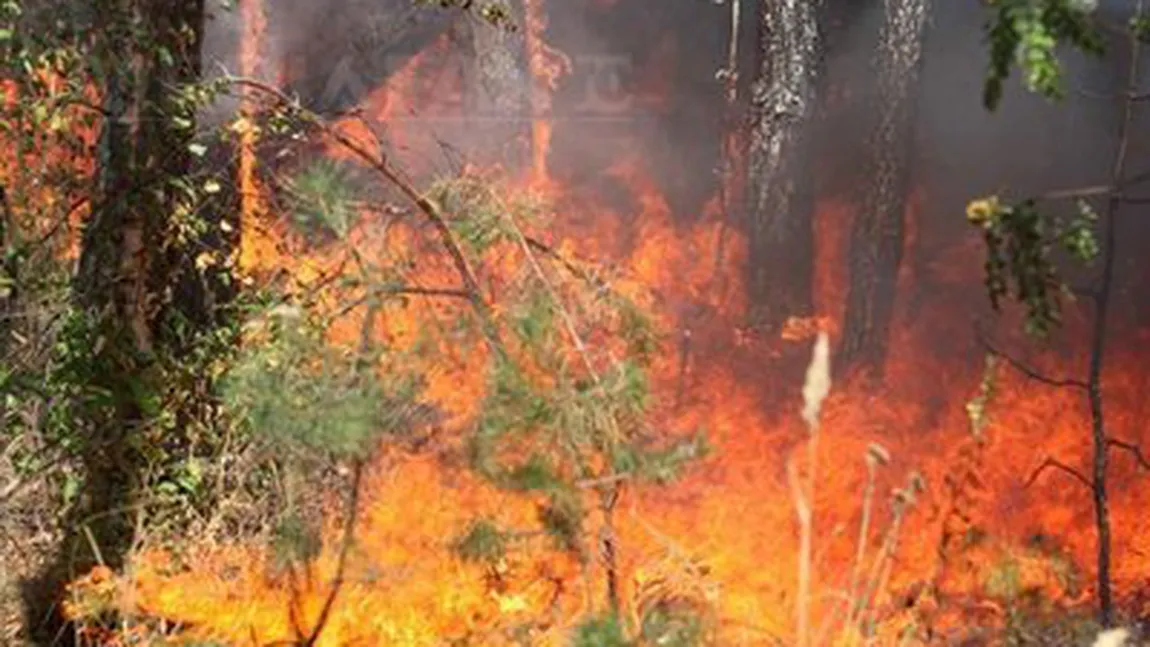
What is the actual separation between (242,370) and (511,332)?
1218 millimetres

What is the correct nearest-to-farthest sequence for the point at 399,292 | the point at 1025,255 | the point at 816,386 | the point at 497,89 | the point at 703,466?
the point at 816,386
the point at 1025,255
the point at 399,292
the point at 703,466
the point at 497,89

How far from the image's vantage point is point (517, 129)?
41.4 ft

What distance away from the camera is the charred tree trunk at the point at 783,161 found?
10109 millimetres

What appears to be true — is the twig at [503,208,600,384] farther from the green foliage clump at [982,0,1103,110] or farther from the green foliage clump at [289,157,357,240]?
the green foliage clump at [982,0,1103,110]

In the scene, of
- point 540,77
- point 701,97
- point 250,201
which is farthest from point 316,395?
point 701,97

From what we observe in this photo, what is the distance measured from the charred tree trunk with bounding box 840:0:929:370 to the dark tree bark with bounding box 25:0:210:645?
18.4ft

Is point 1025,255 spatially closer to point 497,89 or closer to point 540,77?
point 497,89

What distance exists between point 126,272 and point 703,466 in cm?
415

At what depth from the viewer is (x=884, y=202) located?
10211mm

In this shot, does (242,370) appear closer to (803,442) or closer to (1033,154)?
(803,442)

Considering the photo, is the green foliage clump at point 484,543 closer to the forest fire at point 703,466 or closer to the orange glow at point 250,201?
the forest fire at point 703,466

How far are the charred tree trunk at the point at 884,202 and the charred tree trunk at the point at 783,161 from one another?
1.81 feet

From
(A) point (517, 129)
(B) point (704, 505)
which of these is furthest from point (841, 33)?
(B) point (704, 505)

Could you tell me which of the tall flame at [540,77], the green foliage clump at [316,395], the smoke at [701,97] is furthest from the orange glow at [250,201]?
the tall flame at [540,77]
